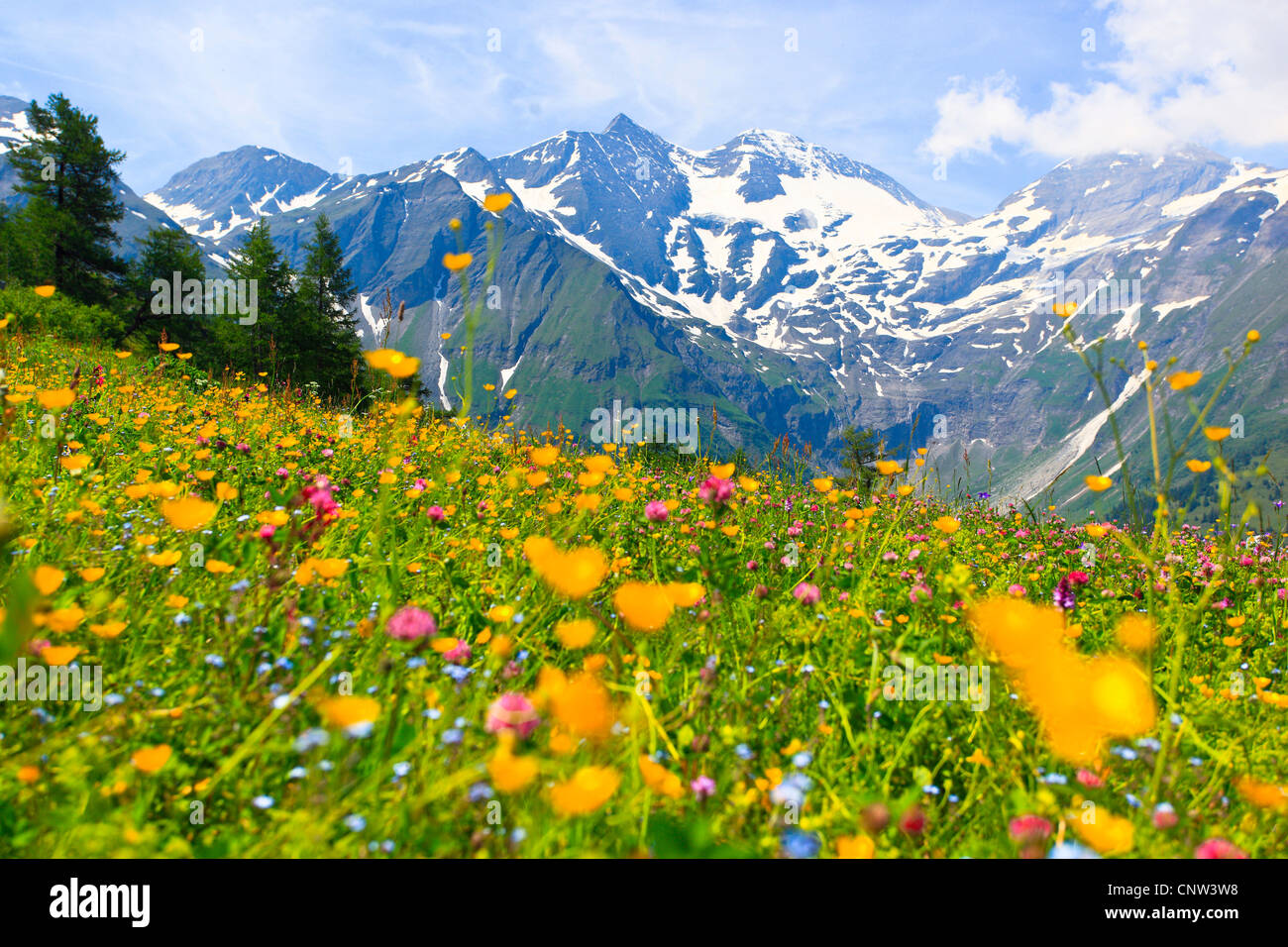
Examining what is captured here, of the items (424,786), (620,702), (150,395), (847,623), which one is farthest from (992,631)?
(150,395)

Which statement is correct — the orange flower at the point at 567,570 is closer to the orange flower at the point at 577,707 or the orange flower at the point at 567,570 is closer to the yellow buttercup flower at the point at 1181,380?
the orange flower at the point at 577,707

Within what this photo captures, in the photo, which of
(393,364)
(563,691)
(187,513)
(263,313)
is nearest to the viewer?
(563,691)

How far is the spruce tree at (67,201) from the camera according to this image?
30.7m

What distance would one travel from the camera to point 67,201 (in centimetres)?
3209

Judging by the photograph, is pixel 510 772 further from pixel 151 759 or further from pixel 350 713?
pixel 151 759

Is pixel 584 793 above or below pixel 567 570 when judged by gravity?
below

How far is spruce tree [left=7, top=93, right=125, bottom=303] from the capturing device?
101 ft

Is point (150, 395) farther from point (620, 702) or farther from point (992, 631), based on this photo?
point (992, 631)

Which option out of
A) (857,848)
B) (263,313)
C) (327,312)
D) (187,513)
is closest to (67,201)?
(263,313)

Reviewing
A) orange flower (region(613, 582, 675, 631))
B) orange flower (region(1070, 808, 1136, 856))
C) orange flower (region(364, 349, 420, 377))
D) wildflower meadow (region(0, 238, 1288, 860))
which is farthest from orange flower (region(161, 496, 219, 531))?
orange flower (region(1070, 808, 1136, 856))

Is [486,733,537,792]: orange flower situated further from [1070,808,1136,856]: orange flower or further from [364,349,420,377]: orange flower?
[364,349,420,377]: orange flower

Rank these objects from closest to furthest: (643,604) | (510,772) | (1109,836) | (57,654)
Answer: (510,772)
(1109,836)
(57,654)
(643,604)

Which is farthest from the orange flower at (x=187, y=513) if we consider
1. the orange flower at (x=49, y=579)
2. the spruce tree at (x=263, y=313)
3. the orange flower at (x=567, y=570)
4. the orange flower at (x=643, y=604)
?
the spruce tree at (x=263, y=313)
